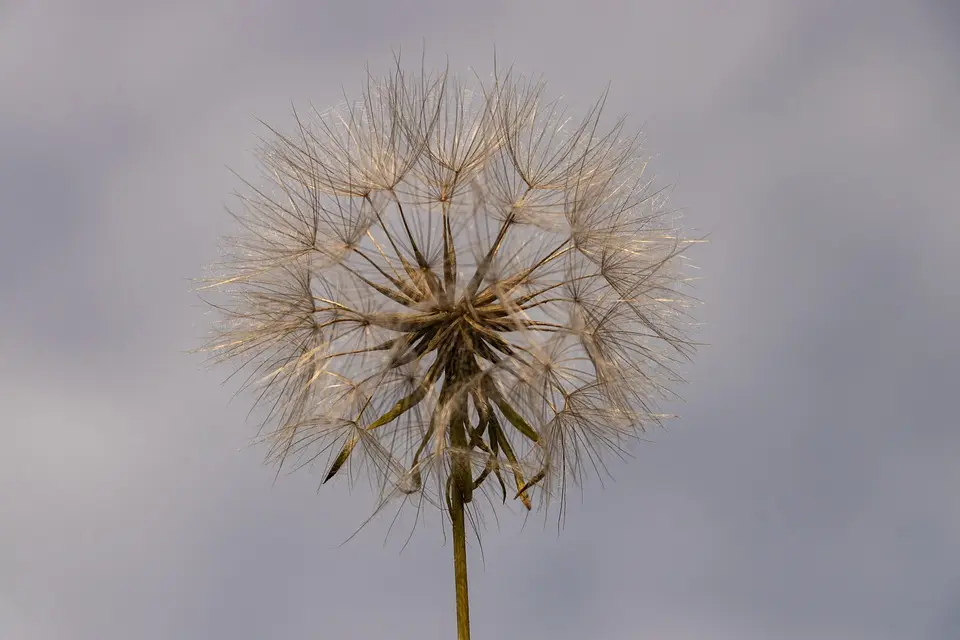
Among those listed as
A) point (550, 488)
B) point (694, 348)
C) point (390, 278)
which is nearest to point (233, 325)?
point (390, 278)

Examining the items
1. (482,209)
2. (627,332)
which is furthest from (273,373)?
(627,332)

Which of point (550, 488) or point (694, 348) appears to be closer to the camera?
point (550, 488)

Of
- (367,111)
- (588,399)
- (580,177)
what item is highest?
(367,111)

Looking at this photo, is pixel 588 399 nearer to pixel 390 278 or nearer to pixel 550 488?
Result: pixel 550 488

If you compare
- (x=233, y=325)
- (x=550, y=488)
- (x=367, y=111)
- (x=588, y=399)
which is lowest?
(x=550, y=488)

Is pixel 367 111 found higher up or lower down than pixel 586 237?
higher up

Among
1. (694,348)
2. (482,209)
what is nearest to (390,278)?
(482,209)

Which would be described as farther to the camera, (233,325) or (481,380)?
(233,325)

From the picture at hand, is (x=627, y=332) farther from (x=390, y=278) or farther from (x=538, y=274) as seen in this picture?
(x=390, y=278)

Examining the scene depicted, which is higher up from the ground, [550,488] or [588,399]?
[588,399]
